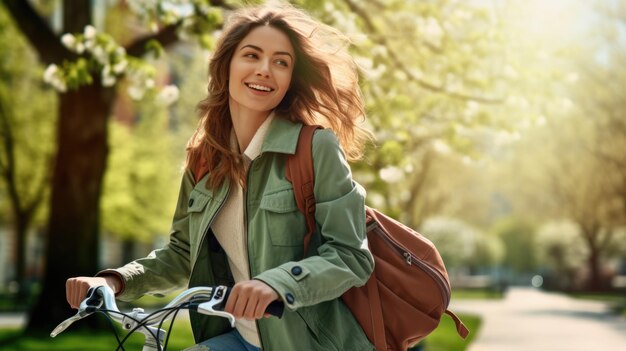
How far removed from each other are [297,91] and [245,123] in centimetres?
21

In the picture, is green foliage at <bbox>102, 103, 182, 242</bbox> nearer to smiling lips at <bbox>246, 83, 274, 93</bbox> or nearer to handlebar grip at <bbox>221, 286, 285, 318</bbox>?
smiling lips at <bbox>246, 83, 274, 93</bbox>

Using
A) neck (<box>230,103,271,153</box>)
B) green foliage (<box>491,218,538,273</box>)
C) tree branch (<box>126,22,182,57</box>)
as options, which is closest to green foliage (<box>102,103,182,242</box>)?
tree branch (<box>126,22,182,57</box>)

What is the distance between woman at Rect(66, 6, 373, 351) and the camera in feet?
8.97

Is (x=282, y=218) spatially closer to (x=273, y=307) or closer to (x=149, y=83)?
(x=273, y=307)

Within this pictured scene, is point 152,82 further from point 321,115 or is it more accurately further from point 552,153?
point 552,153

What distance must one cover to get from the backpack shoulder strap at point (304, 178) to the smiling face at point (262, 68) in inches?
10.2

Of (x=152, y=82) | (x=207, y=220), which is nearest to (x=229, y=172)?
(x=207, y=220)

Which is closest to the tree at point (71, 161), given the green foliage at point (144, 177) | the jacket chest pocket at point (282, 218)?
the jacket chest pocket at point (282, 218)

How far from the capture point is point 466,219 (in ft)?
187

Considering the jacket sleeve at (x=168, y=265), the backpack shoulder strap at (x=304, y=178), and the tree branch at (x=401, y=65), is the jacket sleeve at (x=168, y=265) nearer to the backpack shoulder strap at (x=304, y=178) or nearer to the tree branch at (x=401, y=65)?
the backpack shoulder strap at (x=304, y=178)

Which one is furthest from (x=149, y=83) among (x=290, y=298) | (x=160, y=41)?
(x=290, y=298)

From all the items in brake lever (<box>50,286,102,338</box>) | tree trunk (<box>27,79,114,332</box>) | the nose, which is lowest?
tree trunk (<box>27,79,114,332</box>)

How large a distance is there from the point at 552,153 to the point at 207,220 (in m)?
40.3

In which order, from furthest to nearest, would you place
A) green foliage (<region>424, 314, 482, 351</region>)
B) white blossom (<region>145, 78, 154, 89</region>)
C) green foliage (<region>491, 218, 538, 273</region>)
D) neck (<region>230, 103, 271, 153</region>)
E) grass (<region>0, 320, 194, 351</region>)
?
green foliage (<region>491, 218, 538, 273</region>) → green foliage (<region>424, 314, 482, 351</region>) → grass (<region>0, 320, 194, 351</region>) → white blossom (<region>145, 78, 154, 89</region>) → neck (<region>230, 103, 271, 153</region>)
